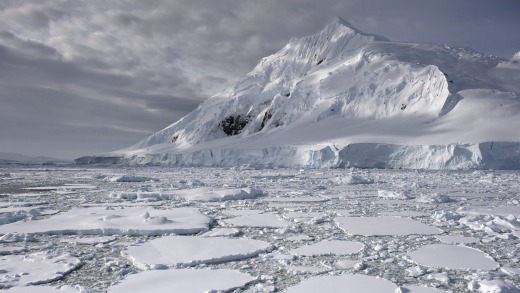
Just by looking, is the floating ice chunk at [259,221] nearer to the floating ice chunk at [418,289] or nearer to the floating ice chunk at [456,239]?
the floating ice chunk at [456,239]

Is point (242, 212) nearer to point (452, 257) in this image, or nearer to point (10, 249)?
point (10, 249)

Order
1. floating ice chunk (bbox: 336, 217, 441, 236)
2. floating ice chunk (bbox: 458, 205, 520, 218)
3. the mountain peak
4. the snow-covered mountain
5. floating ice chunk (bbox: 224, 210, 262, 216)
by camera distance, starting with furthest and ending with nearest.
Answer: the mountain peak < the snow-covered mountain < floating ice chunk (bbox: 224, 210, 262, 216) < floating ice chunk (bbox: 458, 205, 520, 218) < floating ice chunk (bbox: 336, 217, 441, 236)

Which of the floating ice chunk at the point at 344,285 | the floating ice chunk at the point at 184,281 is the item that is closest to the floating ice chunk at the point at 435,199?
the floating ice chunk at the point at 344,285

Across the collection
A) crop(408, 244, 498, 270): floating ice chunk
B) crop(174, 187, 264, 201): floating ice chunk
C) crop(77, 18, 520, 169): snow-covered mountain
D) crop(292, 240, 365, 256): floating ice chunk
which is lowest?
crop(408, 244, 498, 270): floating ice chunk

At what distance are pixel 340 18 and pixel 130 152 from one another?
44472mm

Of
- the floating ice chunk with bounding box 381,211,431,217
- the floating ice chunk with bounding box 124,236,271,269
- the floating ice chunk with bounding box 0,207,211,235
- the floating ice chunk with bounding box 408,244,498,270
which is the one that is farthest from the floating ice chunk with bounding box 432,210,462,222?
the floating ice chunk with bounding box 0,207,211,235

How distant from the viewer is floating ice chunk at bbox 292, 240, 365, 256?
5785 millimetres

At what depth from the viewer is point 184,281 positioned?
4449 mm

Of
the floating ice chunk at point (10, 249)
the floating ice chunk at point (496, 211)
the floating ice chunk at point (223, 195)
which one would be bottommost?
the floating ice chunk at point (496, 211)

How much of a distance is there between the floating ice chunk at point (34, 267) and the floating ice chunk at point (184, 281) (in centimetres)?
91

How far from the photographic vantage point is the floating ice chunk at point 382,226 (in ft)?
23.8

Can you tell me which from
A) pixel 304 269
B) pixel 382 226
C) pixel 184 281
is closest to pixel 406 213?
pixel 382 226

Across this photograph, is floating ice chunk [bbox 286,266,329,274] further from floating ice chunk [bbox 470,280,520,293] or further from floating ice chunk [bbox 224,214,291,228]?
floating ice chunk [bbox 224,214,291,228]

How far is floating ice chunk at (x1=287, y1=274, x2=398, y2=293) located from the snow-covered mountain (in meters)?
30.7
